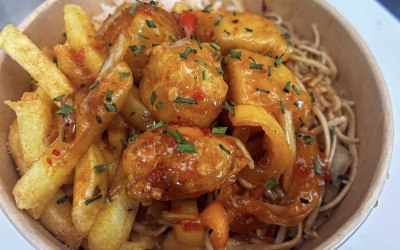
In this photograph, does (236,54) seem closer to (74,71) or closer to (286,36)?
(286,36)

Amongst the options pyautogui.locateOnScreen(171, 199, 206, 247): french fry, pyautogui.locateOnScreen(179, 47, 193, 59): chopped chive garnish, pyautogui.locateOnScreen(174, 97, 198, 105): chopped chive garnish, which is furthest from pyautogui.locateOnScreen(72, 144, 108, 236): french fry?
pyautogui.locateOnScreen(179, 47, 193, 59): chopped chive garnish

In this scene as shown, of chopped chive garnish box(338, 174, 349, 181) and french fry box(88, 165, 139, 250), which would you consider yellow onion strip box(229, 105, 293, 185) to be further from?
french fry box(88, 165, 139, 250)

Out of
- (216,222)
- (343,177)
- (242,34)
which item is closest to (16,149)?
(216,222)

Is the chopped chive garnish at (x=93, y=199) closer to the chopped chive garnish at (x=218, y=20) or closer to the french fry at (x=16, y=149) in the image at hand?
the french fry at (x=16, y=149)

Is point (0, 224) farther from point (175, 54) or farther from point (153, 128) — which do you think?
point (175, 54)

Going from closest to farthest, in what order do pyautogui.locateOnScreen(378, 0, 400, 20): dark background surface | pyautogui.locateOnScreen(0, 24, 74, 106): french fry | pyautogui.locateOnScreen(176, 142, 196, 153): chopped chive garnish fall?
pyautogui.locateOnScreen(176, 142, 196, 153): chopped chive garnish, pyautogui.locateOnScreen(0, 24, 74, 106): french fry, pyautogui.locateOnScreen(378, 0, 400, 20): dark background surface

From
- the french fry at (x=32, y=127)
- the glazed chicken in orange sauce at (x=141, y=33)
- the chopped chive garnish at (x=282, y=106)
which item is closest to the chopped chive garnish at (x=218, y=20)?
the glazed chicken in orange sauce at (x=141, y=33)
